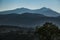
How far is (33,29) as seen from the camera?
1011 cm

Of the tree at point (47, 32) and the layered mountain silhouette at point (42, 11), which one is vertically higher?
the layered mountain silhouette at point (42, 11)

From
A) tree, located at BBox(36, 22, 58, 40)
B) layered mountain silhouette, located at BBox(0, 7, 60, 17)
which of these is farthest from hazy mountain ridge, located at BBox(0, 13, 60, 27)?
tree, located at BBox(36, 22, 58, 40)

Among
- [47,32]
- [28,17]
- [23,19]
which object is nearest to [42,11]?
[28,17]

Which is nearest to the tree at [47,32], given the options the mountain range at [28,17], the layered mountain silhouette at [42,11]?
the mountain range at [28,17]

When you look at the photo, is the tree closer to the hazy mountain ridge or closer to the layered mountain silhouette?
the hazy mountain ridge

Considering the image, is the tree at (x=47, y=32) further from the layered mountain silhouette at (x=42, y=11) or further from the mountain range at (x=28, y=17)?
the layered mountain silhouette at (x=42, y=11)

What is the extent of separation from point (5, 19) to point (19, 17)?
0.70 m

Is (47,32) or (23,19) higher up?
(23,19)

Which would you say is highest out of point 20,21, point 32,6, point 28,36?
point 32,6

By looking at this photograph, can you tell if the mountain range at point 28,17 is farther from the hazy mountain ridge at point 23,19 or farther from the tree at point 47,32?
the tree at point 47,32

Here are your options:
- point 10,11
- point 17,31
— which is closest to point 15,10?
point 10,11

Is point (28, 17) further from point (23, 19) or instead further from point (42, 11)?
point (42, 11)

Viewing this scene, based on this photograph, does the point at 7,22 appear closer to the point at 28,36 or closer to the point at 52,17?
the point at 28,36

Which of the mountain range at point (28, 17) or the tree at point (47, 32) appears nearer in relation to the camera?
the tree at point (47, 32)
